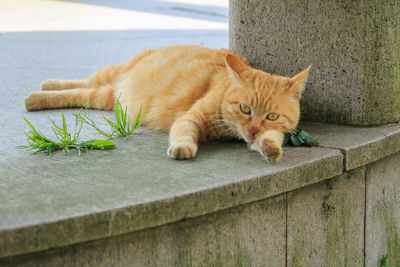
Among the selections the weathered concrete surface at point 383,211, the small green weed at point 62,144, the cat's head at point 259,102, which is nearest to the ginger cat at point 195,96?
the cat's head at point 259,102

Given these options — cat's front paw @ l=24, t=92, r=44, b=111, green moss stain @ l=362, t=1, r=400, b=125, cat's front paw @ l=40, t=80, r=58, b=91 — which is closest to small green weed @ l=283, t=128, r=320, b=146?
green moss stain @ l=362, t=1, r=400, b=125

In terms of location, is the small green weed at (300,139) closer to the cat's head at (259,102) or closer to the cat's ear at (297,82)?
the cat's head at (259,102)

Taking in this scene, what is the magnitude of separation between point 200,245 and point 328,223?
922 mm

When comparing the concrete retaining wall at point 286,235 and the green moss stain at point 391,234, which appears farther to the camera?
the green moss stain at point 391,234

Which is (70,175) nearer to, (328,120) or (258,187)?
(258,187)

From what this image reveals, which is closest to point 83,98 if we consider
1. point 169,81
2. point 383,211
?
point 169,81

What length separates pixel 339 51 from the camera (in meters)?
3.18

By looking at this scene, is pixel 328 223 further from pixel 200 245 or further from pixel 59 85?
pixel 59 85

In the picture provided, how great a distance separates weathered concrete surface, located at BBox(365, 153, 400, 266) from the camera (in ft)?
10.2

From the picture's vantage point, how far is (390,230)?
3320 mm

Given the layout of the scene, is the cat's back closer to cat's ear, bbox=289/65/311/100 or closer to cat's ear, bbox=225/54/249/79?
cat's ear, bbox=225/54/249/79

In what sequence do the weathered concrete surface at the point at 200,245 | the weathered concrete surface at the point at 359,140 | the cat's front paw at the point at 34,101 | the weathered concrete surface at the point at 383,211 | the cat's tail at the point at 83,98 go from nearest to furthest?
1. the weathered concrete surface at the point at 200,245
2. the weathered concrete surface at the point at 359,140
3. the weathered concrete surface at the point at 383,211
4. the cat's front paw at the point at 34,101
5. the cat's tail at the point at 83,98

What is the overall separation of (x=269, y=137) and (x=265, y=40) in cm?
106

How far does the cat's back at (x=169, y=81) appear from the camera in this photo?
3.34 m
